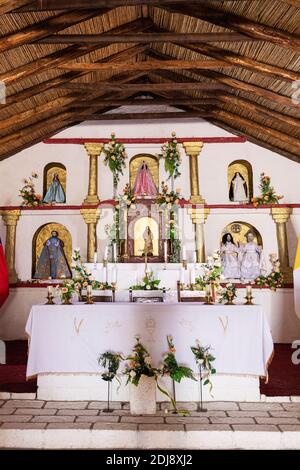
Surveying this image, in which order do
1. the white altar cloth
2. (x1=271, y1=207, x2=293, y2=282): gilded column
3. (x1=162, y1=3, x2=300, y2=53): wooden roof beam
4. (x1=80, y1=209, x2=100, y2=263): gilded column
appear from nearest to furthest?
the white altar cloth
(x1=162, y1=3, x2=300, y2=53): wooden roof beam
(x1=271, y1=207, x2=293, y2=282): gilded column
(x1=80, y1=209, x2=100, y2=263): gilded column

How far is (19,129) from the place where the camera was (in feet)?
30.3

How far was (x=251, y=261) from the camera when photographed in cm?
982

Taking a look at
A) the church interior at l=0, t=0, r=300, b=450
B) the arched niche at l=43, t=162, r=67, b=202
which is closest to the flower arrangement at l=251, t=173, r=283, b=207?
the church interior at l=0, t=0, r=300, b=450

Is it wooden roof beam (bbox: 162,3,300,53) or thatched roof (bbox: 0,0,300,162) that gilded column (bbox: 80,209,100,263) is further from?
wooden roof beam (bbox: 162,3,300,53)

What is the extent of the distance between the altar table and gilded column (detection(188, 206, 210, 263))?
4104 millimetres

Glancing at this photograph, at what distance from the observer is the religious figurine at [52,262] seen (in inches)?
395

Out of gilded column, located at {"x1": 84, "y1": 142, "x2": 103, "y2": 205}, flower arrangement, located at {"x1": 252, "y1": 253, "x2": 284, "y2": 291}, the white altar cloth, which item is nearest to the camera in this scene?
the white altar cloth

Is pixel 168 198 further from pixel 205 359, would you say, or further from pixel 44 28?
pixel 205 359

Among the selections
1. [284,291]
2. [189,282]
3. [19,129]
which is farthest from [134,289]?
[19,129]

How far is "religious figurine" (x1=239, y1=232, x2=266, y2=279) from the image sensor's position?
9789mm

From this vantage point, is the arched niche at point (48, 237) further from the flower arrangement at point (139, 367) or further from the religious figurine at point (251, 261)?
the flower arrangement at point (139, 367)

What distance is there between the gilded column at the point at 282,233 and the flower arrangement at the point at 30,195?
586cm

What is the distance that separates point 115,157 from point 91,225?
5.94 ft
